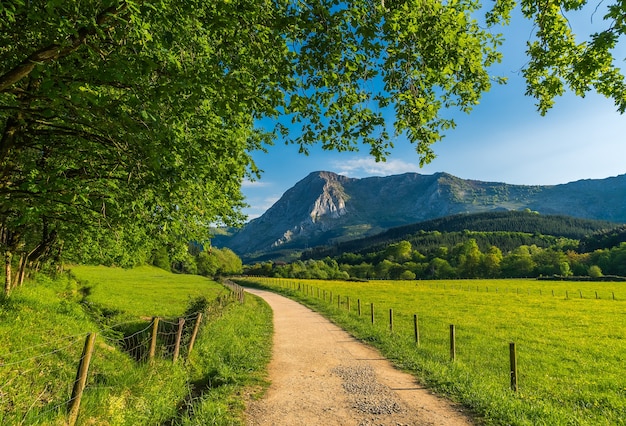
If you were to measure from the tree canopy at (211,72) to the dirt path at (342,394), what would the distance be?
5181 millimetres

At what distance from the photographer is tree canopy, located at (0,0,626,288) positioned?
509 centimetres

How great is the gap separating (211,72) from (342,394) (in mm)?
8200

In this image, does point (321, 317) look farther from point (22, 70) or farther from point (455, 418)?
point (22, 70)

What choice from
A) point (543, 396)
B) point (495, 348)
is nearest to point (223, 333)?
point (543, 396)

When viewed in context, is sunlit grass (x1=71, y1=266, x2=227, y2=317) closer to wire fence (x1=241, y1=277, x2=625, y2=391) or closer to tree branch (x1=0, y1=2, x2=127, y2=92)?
wire fence (x1=241, y1=277, x2=625, y2=391)

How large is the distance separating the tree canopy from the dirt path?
5181 mm

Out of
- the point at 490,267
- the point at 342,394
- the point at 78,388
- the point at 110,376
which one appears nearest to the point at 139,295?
the point at 110,376

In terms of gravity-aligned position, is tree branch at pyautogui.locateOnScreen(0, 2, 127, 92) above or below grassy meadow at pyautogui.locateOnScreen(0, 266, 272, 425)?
above

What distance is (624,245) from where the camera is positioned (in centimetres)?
12938

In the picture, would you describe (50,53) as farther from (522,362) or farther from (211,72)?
(522,362)

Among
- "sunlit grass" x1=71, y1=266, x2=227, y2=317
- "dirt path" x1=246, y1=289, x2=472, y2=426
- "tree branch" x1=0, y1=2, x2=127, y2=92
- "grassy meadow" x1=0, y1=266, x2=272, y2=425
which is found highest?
"tree branch" x1=0, y1=2, x2=127, y2=92

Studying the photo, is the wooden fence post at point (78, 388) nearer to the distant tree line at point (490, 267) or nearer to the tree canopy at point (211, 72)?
the tree canopy at point (211, 72)

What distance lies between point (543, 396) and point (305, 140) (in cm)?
1052

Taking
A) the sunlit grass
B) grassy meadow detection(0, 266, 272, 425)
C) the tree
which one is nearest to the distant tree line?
the tree
